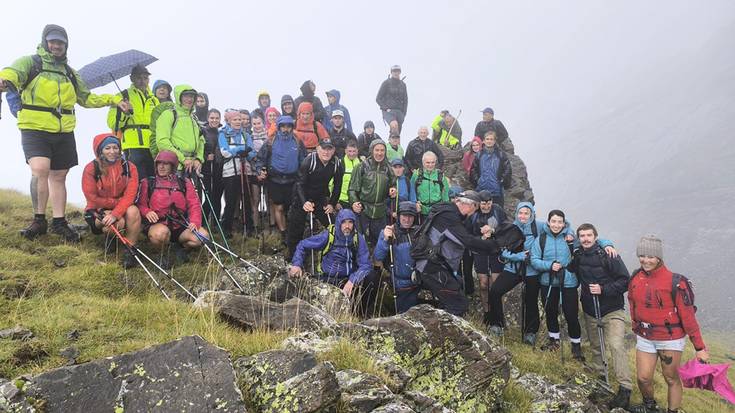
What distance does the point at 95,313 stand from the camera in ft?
16.8

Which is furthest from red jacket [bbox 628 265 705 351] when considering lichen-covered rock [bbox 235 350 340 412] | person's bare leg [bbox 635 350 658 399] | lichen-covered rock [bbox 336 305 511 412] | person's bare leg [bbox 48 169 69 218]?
person's bare leg [bbox 48 169 69 218]

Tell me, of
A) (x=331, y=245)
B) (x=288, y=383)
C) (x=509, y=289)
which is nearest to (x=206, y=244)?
(x=331, y=245)

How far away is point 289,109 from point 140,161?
219 inches

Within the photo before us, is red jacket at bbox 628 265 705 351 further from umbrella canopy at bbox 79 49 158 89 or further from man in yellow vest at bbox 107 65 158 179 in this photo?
umbrella canopy at bbox 79 49 158 89

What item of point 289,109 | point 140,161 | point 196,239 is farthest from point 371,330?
point 289,109

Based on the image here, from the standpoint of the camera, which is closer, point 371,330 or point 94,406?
point 94,406

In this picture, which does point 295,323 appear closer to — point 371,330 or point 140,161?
point 371,330

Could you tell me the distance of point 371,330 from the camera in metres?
5.16

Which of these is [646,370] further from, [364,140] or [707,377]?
[364,140]

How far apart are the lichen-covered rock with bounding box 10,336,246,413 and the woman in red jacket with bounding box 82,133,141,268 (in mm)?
5187

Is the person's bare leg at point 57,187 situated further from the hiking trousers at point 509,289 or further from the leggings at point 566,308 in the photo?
the leggings at point 566,308

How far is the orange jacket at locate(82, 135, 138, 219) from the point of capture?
25.1ft

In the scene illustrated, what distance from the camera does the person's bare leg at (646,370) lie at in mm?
7203

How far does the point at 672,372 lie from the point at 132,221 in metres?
10.6
